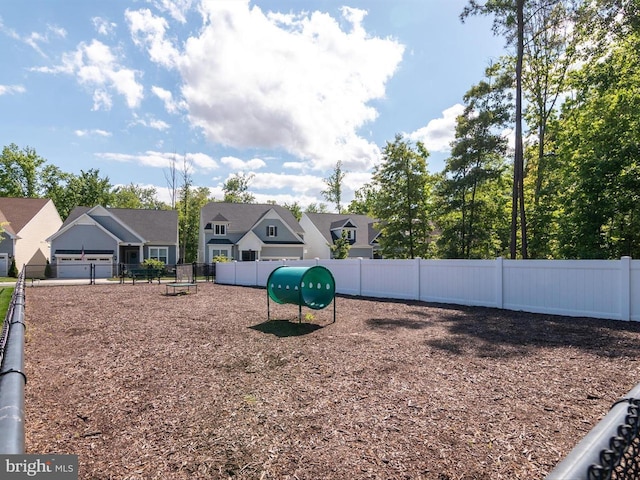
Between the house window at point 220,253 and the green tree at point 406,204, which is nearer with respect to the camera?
the green tree at point 406,204

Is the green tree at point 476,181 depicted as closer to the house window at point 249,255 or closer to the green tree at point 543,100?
the green tree at point 543,100

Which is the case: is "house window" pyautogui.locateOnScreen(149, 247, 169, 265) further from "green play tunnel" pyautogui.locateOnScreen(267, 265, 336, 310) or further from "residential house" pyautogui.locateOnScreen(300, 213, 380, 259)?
"green play tunnel" pyautogui.locateOnScreen(267, 265, 336, 310)

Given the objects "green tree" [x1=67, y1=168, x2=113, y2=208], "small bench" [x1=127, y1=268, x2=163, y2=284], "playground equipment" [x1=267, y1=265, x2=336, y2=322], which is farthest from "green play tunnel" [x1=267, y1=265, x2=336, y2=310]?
"green tree" [x1=67, y1=168, x2=113, y2=208]

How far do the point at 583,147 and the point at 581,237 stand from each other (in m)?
4.33

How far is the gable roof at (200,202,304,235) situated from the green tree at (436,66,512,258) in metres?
20.8

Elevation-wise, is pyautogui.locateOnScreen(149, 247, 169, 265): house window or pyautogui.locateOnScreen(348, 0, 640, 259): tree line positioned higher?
pyautogui.locateOnScreen(348, 0, 640, 259): tree line

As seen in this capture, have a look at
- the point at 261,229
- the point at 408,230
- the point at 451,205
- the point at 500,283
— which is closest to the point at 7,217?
the point at 261,229

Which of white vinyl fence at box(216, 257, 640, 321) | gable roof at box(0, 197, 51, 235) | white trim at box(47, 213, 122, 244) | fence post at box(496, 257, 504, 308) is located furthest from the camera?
gable roof at box(0, 197, 51, 235)

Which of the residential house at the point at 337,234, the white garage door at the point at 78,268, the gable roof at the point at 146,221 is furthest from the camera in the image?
the residential house at the point at 337,234

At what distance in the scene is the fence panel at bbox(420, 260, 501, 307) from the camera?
11239 millimetres

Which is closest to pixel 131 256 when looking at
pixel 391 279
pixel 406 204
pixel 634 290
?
pixel 406 204

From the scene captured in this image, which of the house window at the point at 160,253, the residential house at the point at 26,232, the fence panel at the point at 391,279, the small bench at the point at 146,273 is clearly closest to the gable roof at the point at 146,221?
the house window at the point at 160,253

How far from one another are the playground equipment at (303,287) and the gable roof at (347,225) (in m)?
30.2

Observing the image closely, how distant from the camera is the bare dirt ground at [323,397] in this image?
3.06 meters
